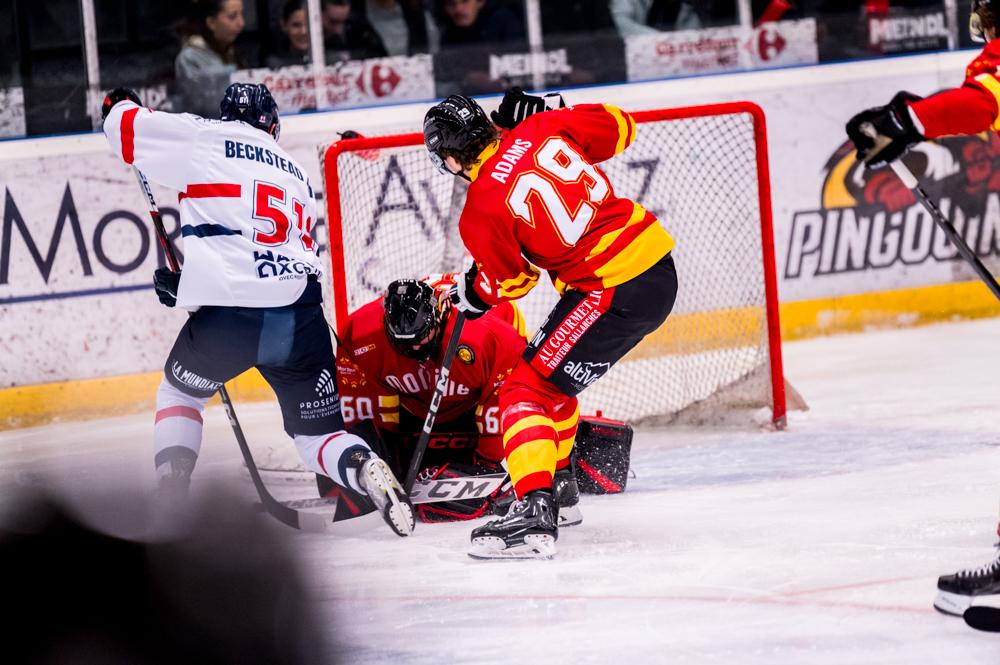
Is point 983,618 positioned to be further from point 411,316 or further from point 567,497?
point 411,316

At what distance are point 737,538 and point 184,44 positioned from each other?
3474mm

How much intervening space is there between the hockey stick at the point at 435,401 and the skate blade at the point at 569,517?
408 mm

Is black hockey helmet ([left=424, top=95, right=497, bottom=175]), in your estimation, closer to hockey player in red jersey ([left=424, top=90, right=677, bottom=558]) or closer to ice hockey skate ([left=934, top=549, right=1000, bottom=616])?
hockey player in red jersey ([left=424, top=90, right=677, bottom=558])

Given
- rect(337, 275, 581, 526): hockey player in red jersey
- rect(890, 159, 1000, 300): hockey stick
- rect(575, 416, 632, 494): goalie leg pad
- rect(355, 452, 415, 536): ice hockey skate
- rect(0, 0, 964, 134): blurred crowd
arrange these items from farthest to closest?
rect(0, 0, 964, 134): blurred crowd, rect(575, 416, 632, 494): goalie leg pad, rect(337, 275, 581, 526): hockey player in red jersey, rect(355, 452, 415, 536): ice hockey skate, rect(890, 159, 1000, 300): hockey stick

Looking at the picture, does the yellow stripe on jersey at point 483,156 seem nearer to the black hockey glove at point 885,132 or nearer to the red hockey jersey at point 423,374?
the red hockey jersey at point 423,374

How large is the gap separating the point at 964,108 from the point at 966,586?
2.86 feet

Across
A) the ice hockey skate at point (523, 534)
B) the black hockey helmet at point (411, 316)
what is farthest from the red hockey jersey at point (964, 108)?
the black hockey helmet at point (411, 316)

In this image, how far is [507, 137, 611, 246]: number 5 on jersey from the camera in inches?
120

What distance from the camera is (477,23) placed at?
5.80 m

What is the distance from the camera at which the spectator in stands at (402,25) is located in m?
5.71

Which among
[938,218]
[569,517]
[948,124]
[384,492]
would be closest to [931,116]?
[948,124]

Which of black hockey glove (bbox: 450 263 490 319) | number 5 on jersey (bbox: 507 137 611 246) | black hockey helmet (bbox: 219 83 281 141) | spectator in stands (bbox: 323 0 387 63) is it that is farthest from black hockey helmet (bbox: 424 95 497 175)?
spectator in stands (bbox: 323 0 387 63)

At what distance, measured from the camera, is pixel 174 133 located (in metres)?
3.33

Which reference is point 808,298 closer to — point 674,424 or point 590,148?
point 674,424
